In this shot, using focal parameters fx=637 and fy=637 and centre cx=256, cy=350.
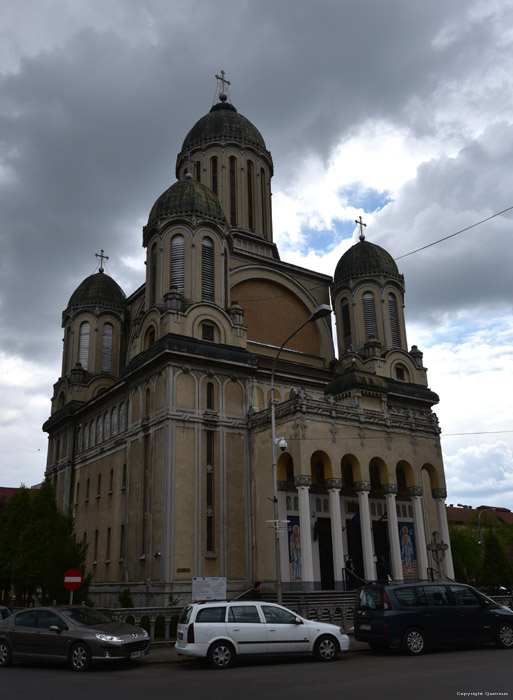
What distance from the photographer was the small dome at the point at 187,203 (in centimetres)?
3794

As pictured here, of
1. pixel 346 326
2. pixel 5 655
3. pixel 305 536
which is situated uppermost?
pixel 346 326

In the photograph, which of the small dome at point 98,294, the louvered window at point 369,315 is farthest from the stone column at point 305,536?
the small dome at point 98,294

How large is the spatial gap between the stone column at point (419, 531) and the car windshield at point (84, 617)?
19.3m

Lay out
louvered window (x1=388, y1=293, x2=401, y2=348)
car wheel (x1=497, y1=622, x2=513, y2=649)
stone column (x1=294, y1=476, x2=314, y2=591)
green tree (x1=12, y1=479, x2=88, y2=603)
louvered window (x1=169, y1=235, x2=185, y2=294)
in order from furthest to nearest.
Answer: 1. louvered window (x1=388, y1=293, x2=401, y2=348)
2. louvered window (x1=169, y1=235, x2=185, y2=294)
3. green tree (x1=12, y1=479, x2=88, y2=603)
4. stone column (x1=294, y1=476, x2=314, y2=591)
5. car wheel (x1=497, y1=622, x2=513, y2=649)

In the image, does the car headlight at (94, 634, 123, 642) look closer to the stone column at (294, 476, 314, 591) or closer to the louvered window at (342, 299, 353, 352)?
the stone column at (294, 476, 314, 591)

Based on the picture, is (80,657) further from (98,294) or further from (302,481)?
(98,294)

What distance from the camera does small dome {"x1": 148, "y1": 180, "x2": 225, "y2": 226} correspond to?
1494 inches

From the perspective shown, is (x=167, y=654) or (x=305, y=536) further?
(x=305, y=536)

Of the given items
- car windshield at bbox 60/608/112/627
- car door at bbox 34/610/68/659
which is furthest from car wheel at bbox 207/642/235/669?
car door at bbox 34/610/68/659

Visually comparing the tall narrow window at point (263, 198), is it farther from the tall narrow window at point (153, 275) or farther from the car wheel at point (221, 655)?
the car wheel at point (221, 655)

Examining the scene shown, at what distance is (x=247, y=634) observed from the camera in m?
15.5

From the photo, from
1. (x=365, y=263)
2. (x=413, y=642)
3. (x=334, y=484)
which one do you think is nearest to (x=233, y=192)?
(x=365, y=263)

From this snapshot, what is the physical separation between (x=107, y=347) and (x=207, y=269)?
14.9 m

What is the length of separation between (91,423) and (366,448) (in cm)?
1993
